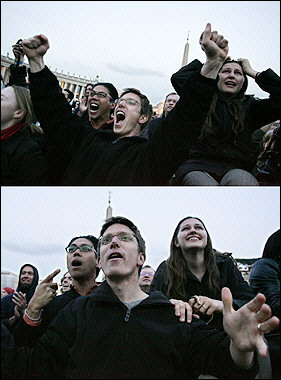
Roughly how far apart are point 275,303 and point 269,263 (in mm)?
304

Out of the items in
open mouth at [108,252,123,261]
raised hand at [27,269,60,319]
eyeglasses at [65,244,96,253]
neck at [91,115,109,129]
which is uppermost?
neck at [91,115,109,129]

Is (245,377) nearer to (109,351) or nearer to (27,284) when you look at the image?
(109,351)

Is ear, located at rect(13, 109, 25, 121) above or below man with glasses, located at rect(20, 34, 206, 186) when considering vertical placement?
above

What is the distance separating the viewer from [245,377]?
2.12 m

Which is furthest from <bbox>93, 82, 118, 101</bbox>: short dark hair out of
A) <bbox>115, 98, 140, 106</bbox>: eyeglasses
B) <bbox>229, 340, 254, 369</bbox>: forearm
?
<bbox>229, 340, 254, 369</bbox>: forearm

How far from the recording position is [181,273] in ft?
9.18

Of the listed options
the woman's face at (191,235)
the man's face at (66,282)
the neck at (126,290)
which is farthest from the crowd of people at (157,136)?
the man's face at (66,282)

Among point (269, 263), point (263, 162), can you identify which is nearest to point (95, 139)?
point (263, 162)

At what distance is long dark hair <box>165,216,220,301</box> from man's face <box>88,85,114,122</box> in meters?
1.38

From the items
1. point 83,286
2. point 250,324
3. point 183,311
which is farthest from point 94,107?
point 250,324

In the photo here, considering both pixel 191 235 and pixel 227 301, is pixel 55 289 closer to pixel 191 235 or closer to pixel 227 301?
pixel 191 235

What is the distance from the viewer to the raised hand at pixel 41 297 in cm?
252

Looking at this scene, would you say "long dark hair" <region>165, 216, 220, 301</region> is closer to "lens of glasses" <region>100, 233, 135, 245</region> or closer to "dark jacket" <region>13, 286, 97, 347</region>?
A: "lens of glasses" <region>100, 233, 135, 245</region>

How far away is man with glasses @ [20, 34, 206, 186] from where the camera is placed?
279 cm
